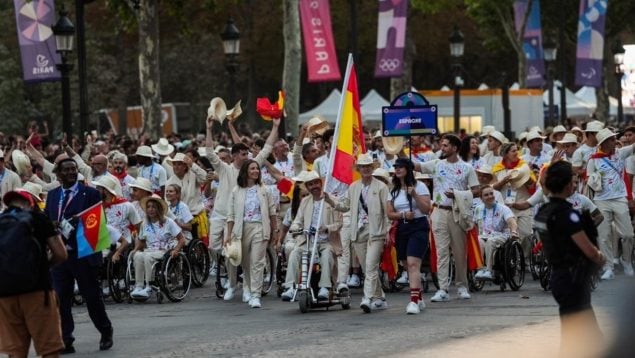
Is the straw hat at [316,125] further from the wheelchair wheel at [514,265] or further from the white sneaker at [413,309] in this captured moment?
the white sneaker at [413,309]

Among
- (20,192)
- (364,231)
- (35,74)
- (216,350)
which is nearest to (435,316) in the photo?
(364,231)

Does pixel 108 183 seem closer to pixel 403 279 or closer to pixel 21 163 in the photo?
pixel 21 163

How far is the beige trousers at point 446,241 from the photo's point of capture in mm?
19656

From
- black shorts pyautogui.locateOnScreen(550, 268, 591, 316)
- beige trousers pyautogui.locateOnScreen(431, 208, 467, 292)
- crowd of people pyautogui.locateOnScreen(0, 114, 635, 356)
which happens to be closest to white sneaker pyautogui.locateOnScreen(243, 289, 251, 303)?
crowd of people pyautogui.locateOnScreen(0, 114, 635, 356)

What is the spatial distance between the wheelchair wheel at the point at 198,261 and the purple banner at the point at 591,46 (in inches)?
965

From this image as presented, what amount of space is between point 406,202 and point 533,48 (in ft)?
124

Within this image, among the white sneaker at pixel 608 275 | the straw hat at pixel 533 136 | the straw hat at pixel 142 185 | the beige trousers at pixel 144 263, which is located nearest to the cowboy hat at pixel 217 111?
the straw hat at pixel 142 185

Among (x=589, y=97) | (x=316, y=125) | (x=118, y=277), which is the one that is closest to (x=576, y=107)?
(x=589, y=97)

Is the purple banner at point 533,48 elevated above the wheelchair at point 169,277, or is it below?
above

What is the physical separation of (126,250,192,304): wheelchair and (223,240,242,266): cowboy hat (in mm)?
1181

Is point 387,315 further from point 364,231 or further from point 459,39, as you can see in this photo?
point 459,39

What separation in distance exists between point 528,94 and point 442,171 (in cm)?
2962

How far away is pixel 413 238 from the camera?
18.6m

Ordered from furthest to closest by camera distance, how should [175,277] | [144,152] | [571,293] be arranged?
[144,152], [175,277], [571,293]
